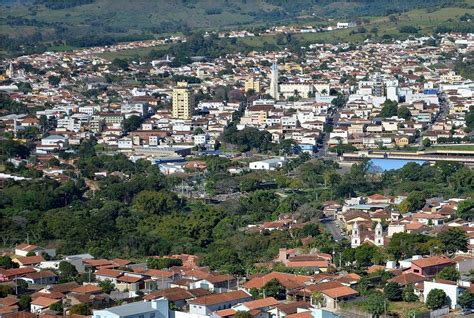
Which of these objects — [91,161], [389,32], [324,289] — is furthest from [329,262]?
[389,32]

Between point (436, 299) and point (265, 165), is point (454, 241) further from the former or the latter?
point (265, 165)

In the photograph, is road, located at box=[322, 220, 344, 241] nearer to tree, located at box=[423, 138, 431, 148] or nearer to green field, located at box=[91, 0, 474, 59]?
tree, located at box=[423, 138, 431, 148]

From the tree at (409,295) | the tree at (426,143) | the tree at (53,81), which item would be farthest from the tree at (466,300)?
the tree at (53,81)

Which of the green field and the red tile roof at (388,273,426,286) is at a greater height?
the green field

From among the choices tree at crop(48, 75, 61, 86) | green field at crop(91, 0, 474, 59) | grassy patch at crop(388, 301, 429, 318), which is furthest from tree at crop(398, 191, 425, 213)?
green field at crop(91, 0, 474, 59)

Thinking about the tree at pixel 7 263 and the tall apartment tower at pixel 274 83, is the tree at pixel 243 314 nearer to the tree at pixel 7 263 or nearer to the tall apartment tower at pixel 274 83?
the tree at pixel 7 263

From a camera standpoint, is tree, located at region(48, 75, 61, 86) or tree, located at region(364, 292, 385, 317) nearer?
tree, located at region(364, 292, 385, 317)
